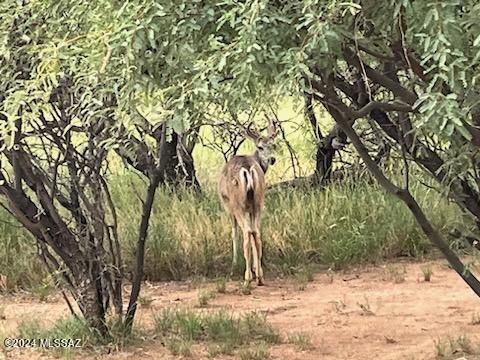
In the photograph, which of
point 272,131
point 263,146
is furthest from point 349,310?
point 272,131

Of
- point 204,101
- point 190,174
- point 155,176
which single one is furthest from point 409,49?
point 190,174

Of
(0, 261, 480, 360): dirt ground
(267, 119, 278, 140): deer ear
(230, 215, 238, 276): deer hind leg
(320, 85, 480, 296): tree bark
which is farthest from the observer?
(267, 119, 278, 140): deer ear

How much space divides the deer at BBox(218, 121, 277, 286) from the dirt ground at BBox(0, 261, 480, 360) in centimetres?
35

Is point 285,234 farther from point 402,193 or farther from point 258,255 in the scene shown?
point 402,193

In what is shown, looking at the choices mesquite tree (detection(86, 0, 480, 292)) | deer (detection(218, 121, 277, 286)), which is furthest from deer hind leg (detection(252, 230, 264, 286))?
mesquite tree (detection(86, 0, 480, 292))

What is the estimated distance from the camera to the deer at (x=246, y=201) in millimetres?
10258

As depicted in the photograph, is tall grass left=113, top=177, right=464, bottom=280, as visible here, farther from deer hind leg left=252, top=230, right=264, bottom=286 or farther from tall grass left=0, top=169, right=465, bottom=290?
deer hind leg left=252, top=230, right=264, bottom=286

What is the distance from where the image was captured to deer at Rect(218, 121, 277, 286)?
10.3 metres

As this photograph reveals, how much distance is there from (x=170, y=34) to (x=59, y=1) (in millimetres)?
721

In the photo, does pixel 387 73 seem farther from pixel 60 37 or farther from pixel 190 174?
pixel 190 174

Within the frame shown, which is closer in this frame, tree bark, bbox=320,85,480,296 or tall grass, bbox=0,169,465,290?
tree bark, bbox=320,85,480,296

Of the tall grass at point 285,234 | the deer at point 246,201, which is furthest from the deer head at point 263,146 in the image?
the tall grass at point 285,234

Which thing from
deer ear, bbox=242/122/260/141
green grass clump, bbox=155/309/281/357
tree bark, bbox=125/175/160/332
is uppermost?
deer ear, bbox=242/122/260/141

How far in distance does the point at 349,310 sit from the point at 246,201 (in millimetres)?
2397
